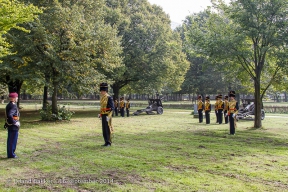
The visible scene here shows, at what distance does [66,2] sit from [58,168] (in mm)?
16006

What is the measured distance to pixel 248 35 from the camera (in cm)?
1402

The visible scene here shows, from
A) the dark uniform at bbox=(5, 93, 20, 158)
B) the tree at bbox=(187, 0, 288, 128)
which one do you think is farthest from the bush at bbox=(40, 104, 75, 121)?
the dark uniform at bbox=(5, 93, 20, 158)

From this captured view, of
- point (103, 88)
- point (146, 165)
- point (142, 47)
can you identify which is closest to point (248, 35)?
point (103, 88)

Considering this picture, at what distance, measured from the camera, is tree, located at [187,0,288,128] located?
13.4 metres

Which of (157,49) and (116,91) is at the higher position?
(157,49)

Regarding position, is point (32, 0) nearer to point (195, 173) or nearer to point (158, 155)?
point (158, 155)

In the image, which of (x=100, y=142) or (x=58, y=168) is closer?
(x=58, y=168)

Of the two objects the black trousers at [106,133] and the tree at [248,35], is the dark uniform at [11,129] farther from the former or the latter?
the tree at [248,35]

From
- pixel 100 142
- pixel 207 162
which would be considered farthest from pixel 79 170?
pixel 100 142

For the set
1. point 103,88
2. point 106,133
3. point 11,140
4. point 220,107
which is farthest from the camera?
point 220,107

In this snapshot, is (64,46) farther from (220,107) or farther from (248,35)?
(248,35)

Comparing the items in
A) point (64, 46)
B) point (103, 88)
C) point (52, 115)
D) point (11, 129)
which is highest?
point (64, 46)

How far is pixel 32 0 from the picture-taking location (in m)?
19.3

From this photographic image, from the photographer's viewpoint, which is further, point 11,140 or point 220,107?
point 220,107
